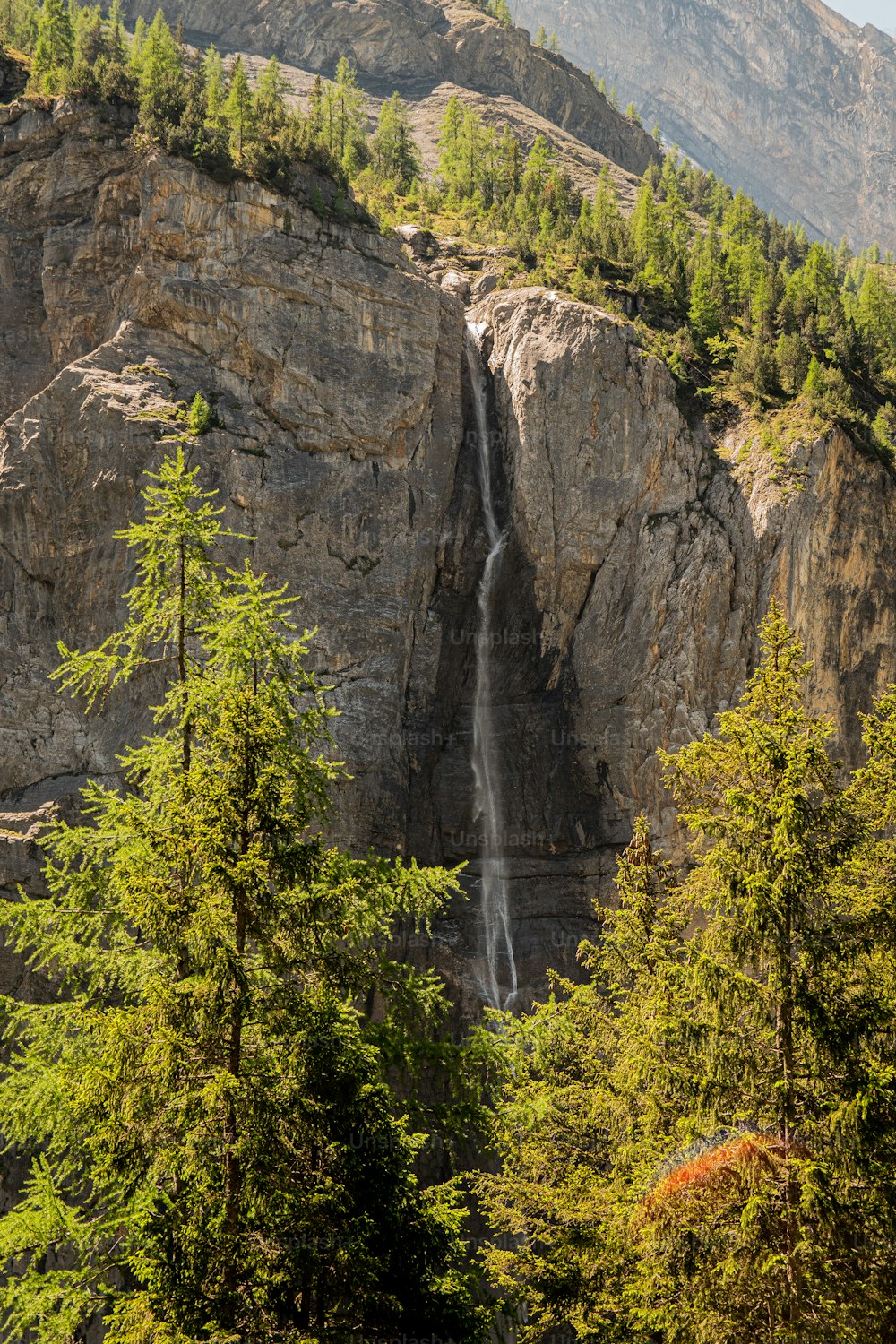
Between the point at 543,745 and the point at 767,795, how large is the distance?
2530 cm

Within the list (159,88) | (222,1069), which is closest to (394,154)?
(159,88)

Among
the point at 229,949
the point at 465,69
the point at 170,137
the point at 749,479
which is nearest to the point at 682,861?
the point at 749,479

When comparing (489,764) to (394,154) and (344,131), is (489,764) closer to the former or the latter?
(394,154)

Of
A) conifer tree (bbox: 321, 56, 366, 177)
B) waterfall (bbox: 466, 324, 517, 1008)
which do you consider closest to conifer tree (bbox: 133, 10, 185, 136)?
conifer tree (bbox: 321, 56, 366, 177)

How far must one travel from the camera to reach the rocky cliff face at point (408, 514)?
36.9 m

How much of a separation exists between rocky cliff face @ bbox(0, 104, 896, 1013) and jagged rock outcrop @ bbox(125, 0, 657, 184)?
198 ft

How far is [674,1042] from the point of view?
13.2m

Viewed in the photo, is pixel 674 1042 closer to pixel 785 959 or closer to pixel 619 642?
pixel 785 959

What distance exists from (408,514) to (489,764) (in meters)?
8.71

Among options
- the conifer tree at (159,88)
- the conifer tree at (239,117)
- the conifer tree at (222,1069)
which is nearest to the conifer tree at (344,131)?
the conifer tree at (239,117)

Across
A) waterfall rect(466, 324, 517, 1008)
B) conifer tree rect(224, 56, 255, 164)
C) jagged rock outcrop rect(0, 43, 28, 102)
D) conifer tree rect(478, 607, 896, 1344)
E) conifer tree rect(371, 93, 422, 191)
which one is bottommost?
conifer tree rect(478, 607, 896, 1344)

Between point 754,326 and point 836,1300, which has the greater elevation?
point 754,326

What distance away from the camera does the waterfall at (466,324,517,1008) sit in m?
35.5

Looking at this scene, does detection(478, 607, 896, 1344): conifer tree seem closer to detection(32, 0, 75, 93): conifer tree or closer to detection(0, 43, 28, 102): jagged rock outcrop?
detection(32, 0, 75, 93): conifer tree
